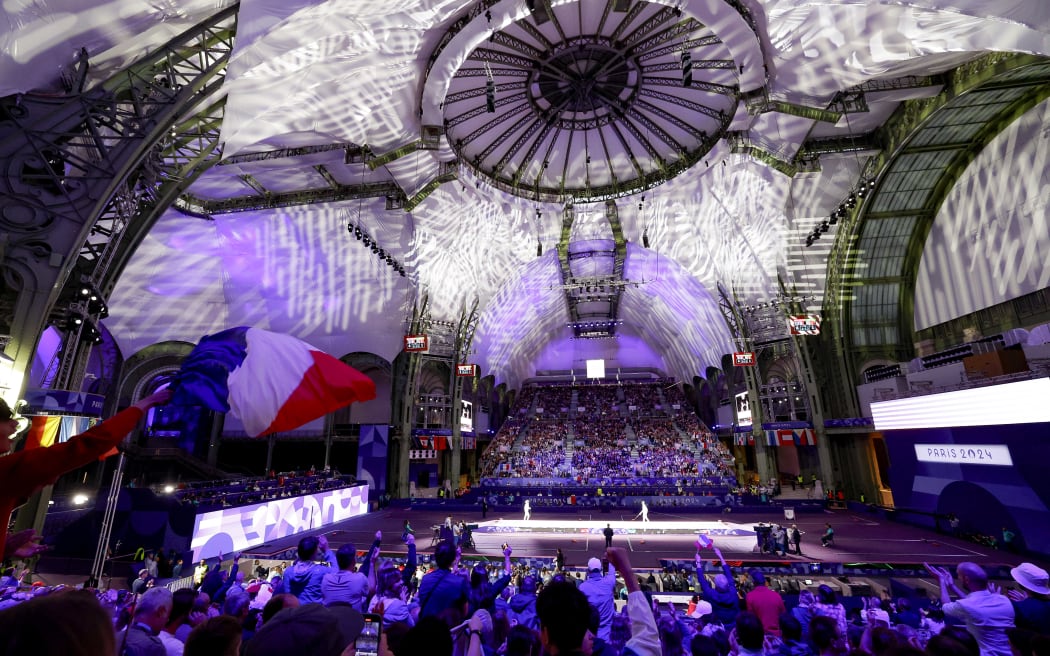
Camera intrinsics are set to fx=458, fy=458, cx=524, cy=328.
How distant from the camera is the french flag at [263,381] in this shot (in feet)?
14.3

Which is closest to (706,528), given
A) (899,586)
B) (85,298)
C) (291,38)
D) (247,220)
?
(899,586)

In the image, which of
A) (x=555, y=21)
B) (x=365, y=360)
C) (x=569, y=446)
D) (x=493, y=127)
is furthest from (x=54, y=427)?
(x=569, y=446)

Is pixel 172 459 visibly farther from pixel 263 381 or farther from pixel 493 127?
pixel 263 381

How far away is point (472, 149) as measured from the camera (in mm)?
24359

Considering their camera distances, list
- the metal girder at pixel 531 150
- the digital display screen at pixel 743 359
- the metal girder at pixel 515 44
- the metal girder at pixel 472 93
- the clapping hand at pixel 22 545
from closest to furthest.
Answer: the clapping hand at pixel 22 545, the metal girder at pixel 515 44, the metal girder at pixel 472 93, the metal girder at pixel 531 150, the digital display screen at pixel 743 359

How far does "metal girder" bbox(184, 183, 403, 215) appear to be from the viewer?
2498 cm

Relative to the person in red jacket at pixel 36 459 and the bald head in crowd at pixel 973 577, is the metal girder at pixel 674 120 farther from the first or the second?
the person in red jacket at pixel 36 459

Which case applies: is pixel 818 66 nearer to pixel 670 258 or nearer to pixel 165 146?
pixel 670 258

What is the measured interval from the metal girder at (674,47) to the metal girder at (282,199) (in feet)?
45.9

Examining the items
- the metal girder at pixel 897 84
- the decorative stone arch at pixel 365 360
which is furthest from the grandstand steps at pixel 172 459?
the metal girder at pixel 897 84

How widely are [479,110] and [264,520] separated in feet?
65.1

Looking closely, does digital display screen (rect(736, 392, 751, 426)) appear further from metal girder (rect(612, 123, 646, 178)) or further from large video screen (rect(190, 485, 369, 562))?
large video screen (rect(190, 485, 369, 562))

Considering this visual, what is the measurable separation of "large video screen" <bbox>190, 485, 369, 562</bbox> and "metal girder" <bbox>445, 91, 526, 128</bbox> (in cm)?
1840

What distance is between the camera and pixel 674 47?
18.2 m
